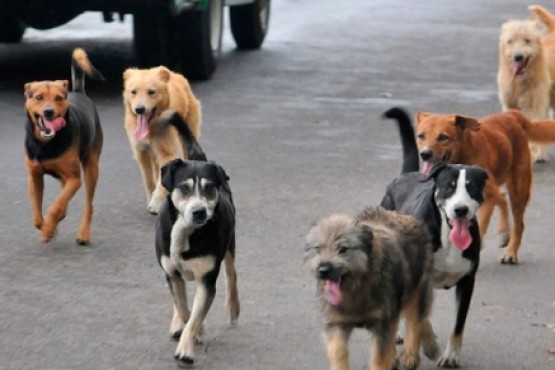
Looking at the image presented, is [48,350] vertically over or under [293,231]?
over

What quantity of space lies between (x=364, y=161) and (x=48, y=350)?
6.03 m

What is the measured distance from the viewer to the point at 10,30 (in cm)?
1955

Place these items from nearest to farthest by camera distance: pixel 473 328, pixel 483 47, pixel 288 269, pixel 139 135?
1. pixel 473 328
2. pixel 288 269
3. pixel 139 135
4. pixel 483 47

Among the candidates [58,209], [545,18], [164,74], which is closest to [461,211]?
[58,209]

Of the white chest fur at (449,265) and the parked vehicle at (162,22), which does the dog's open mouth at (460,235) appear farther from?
the parked vehicle at (162,22)

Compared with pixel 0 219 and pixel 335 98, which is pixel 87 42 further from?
pixel 0 219

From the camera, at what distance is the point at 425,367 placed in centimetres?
731

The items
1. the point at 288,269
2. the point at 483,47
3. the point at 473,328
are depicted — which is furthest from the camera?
the point at 483,47

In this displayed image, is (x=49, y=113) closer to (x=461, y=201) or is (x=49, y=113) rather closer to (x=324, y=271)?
(x=461, y=201)

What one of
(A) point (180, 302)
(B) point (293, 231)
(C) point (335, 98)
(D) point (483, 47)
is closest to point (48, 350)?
(A) point (180, 302)

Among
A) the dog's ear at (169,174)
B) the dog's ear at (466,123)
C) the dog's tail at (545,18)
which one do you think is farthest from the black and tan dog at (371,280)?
the dog's tail at (545,18)

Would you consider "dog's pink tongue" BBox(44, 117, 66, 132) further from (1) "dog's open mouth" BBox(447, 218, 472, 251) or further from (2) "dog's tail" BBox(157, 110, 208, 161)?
(1) "dog's open mouth" BBox(447, 218, 472, 251)

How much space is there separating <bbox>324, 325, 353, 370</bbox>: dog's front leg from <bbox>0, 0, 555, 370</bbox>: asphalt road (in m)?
0.74

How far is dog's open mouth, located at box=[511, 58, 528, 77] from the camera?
520 inches
